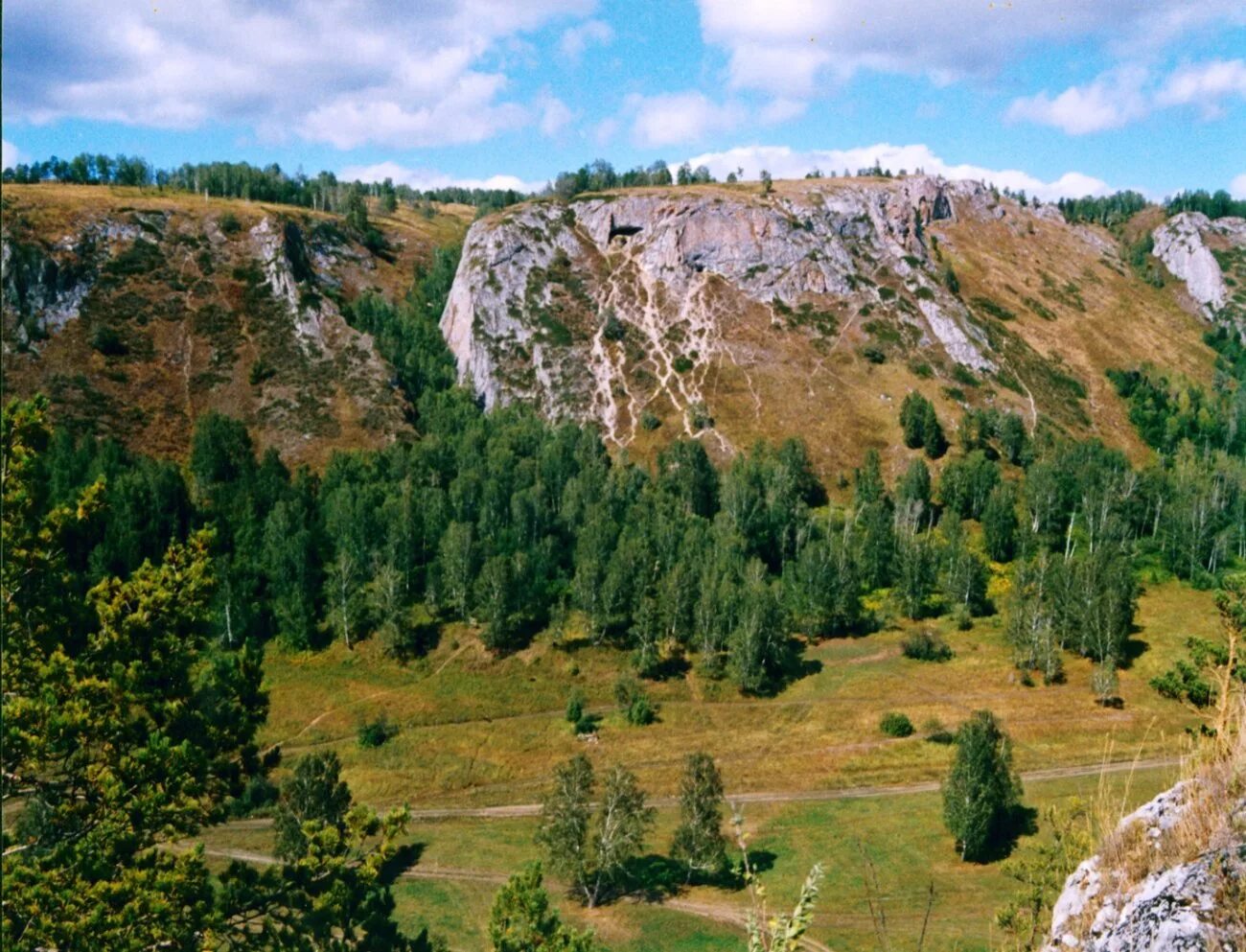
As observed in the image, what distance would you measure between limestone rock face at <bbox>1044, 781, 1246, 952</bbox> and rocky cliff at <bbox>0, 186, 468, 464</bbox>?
422 feet

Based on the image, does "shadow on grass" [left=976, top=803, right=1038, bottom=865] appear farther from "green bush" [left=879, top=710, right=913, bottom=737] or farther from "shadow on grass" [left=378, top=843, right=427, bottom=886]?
"shadow on grass" [left=378, top=843, right=427, bottom=886]

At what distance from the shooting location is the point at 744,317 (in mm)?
165000

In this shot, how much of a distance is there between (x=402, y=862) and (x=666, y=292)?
130752mm

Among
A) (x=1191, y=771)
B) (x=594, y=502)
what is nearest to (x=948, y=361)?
(x=594, y=502)

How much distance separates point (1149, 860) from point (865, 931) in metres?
44.5

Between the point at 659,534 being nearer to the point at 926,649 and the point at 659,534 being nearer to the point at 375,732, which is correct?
the point at 926,649

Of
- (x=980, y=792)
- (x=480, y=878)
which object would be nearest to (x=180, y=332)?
(x=480, y=878)

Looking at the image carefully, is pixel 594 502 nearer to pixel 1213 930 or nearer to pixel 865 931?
pixel 865 931

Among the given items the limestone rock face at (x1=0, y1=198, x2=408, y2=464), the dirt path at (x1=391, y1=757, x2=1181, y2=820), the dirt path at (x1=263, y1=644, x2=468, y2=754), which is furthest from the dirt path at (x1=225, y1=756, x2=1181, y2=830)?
the limestone rock face at (x1=0, y1=198, x2=408, y2=464)

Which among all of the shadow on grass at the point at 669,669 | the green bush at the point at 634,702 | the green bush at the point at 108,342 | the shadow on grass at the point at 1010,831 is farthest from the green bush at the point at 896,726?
the green bush at the point at 108,342

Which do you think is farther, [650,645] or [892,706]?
[650,645]

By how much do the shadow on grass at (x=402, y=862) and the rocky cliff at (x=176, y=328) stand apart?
7905 cm

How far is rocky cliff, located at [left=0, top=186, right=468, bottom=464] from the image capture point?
126938 millimetres

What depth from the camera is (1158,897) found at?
9.11 m
